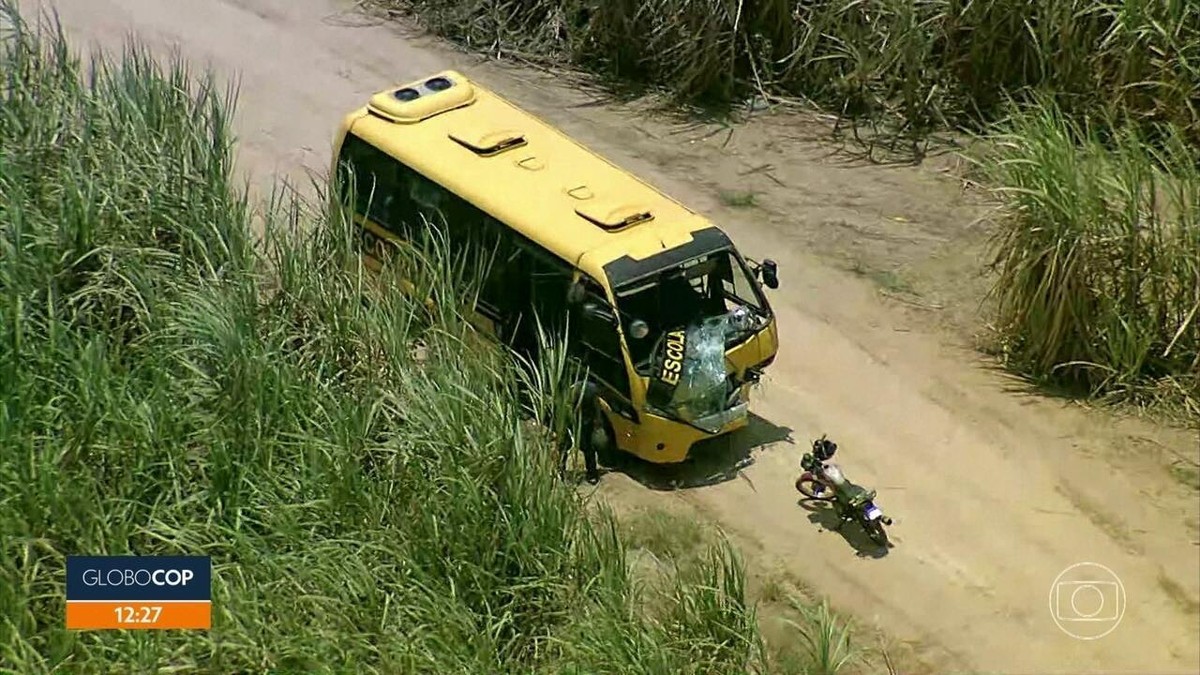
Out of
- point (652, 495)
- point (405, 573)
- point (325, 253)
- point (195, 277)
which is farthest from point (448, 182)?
point (405, 573)

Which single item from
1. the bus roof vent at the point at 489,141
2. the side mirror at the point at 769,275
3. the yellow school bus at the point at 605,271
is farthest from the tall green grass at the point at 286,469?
the side mirror at the point at 769,275

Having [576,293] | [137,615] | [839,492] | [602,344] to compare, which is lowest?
[137,615]

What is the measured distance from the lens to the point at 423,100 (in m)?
12.4

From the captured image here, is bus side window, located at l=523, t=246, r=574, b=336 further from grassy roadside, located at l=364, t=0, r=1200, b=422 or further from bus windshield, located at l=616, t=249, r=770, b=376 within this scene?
grassy roadside, located at l=364, t=0, r=1200, b=422

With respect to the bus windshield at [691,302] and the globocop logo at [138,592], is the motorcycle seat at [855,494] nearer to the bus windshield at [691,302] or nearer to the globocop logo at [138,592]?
the bus windshield at [691,302]

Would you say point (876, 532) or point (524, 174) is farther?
point (524, 174)

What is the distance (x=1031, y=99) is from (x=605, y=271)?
6682 mm

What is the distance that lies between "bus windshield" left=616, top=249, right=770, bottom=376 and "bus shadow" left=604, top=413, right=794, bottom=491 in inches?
34.5

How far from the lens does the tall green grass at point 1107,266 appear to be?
1146 cm

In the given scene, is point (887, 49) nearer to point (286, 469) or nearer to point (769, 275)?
point (769, 275)

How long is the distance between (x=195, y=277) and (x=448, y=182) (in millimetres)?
1957

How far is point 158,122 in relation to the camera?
11844 millimetres

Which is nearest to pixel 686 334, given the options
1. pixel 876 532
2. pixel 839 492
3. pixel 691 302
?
pixel 691 302

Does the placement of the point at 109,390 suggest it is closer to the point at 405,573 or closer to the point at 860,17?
the point at 405,573
